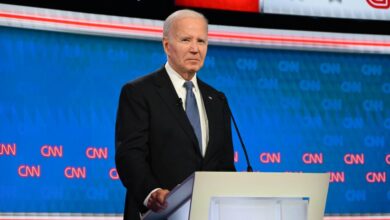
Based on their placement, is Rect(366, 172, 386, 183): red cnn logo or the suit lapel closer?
the suit lapel

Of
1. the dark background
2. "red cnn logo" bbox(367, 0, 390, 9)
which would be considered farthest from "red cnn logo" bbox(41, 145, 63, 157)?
"red cnn logo" bbox(367, 0, 390, 9)

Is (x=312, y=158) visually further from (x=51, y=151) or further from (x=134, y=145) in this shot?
(x=134, y=145)

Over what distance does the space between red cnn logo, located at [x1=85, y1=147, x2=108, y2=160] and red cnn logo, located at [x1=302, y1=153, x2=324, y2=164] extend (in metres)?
1.07

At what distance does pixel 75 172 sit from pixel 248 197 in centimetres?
166

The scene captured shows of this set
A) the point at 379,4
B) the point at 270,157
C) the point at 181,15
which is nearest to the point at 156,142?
the point at 181,15

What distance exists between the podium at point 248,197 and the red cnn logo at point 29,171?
1475 mm

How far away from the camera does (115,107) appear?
3650mm

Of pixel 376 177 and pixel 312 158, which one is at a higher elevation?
pixel 312 158

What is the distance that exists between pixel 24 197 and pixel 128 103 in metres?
1.26

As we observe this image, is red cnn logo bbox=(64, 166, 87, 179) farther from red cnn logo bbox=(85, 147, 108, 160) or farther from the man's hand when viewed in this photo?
the man's hand

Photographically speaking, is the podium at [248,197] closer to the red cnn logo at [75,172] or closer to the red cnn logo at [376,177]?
the red cnn logo at [75,172]

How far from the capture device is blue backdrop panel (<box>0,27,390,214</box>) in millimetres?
3432

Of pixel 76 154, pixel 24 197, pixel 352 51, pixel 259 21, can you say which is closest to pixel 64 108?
pixel 76 154

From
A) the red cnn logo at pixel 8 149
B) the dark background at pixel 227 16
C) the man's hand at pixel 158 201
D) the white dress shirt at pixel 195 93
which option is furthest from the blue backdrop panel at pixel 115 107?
the man's hand at pixel 158 201
